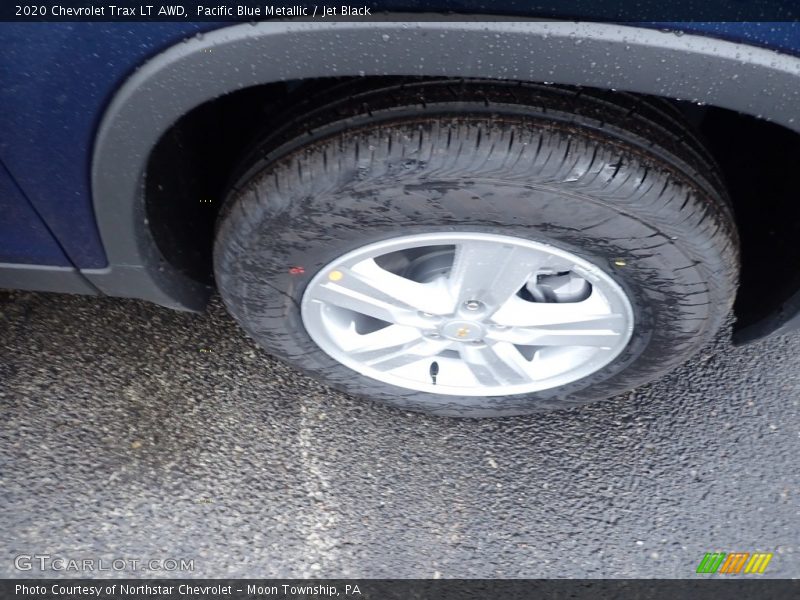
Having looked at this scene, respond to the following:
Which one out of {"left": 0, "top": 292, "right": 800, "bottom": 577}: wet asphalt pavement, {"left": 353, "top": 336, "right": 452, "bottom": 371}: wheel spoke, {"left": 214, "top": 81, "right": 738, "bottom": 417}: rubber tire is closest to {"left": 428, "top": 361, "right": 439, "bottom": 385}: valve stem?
{"left": 353, "top": 336, "right": 452, "bottom": 371}: wheel spoke

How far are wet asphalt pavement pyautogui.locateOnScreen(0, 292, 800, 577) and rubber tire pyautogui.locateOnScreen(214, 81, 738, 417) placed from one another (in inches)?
20.9

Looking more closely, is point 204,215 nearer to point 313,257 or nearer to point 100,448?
point 313,257

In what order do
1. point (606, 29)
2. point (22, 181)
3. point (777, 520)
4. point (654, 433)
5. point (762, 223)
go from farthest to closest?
point (654, 433) < point (777, 520) < point (762, 223) < point (22, 181) < point (606, 29)

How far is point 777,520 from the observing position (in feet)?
6.01

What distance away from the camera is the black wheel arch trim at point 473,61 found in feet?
3.47

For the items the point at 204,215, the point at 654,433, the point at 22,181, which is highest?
the point at 654,433

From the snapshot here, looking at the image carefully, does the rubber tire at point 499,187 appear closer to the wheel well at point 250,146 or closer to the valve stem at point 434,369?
the wheel well at point 250,146

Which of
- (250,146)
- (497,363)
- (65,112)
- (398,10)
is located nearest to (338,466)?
(497,363)

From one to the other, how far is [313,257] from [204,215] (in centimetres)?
43

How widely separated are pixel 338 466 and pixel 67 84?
1117 millimetres

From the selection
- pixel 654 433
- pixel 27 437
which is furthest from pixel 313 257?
pixel 654 433

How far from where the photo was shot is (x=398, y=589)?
67.2 inches

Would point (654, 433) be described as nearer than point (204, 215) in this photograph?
No

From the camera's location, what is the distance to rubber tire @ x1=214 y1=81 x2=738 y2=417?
123cm
